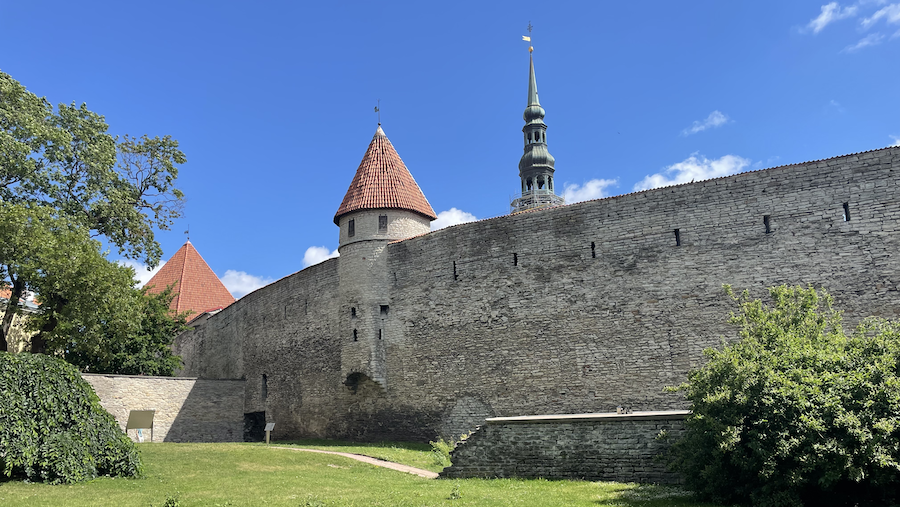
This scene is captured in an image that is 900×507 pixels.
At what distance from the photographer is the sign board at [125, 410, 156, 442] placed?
23375mm

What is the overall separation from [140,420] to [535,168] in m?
31.9

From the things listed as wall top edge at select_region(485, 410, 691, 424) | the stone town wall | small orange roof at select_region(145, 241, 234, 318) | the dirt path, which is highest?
small orange roof at select_region(145, 241, 234, 318)

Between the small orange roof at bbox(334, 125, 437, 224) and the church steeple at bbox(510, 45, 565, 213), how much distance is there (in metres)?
24.1

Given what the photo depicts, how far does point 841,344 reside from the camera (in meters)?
10.7

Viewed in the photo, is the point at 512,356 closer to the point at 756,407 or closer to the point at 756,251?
the point at 756,251

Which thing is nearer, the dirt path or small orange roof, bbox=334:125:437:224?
the dirt path

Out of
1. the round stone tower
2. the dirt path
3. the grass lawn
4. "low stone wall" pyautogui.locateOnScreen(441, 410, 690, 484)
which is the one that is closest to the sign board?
the round stone tower

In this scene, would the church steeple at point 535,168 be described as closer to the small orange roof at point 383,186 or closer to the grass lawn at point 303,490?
the small orange roof at point 383,186

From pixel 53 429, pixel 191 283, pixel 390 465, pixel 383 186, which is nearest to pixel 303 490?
pixel 53 429

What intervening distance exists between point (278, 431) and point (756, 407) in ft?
67.8

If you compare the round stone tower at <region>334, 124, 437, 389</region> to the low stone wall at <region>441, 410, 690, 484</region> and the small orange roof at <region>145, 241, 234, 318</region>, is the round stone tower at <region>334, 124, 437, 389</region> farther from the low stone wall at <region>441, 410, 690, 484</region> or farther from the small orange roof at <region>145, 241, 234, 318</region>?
the small orange roof at <region>145, 241, 234, 318</region>

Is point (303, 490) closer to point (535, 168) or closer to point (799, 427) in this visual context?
point (799, 427)

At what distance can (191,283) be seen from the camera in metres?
38.9

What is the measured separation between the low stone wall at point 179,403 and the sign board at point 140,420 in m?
0.34
